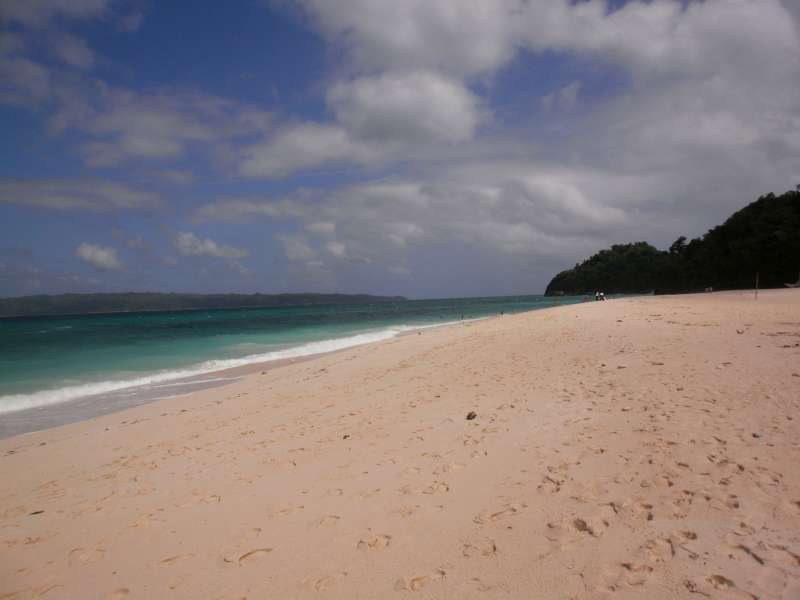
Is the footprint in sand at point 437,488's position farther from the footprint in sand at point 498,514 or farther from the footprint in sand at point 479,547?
the footprint in sand at point 479,547

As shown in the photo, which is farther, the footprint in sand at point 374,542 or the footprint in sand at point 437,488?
the footprint in sand at point 437,488

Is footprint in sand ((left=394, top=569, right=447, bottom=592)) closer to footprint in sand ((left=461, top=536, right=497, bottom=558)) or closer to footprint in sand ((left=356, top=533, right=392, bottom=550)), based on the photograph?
footprint in sand ((left=461, top=536, right=497, bottom=558))

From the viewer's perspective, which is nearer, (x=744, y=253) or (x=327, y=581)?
(x=327, y=581)

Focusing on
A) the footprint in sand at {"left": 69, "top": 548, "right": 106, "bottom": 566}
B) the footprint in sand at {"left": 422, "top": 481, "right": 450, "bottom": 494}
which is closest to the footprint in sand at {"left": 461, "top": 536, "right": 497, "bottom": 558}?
the footprint in sand at {"left": 422, "top": 481, "right": 450, "bottom": 494}

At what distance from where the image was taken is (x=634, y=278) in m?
107

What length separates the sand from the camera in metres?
3.07

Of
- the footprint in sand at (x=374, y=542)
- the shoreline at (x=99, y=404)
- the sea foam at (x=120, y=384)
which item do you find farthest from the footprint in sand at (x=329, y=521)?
the sea foam at (x=120, y=384)

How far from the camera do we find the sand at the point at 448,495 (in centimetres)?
307

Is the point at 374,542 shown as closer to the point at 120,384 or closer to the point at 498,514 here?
the point at 498,514

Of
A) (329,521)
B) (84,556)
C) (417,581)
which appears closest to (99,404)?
(84,556)

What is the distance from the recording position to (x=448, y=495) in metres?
4.28

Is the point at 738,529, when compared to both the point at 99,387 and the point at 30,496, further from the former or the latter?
the point at 99,387

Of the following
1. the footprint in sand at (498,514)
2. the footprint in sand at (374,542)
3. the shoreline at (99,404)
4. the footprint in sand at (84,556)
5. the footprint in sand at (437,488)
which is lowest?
the shoreline at (99,404)

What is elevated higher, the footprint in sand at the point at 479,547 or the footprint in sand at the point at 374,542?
the footprint in sand at the point at 479,547
